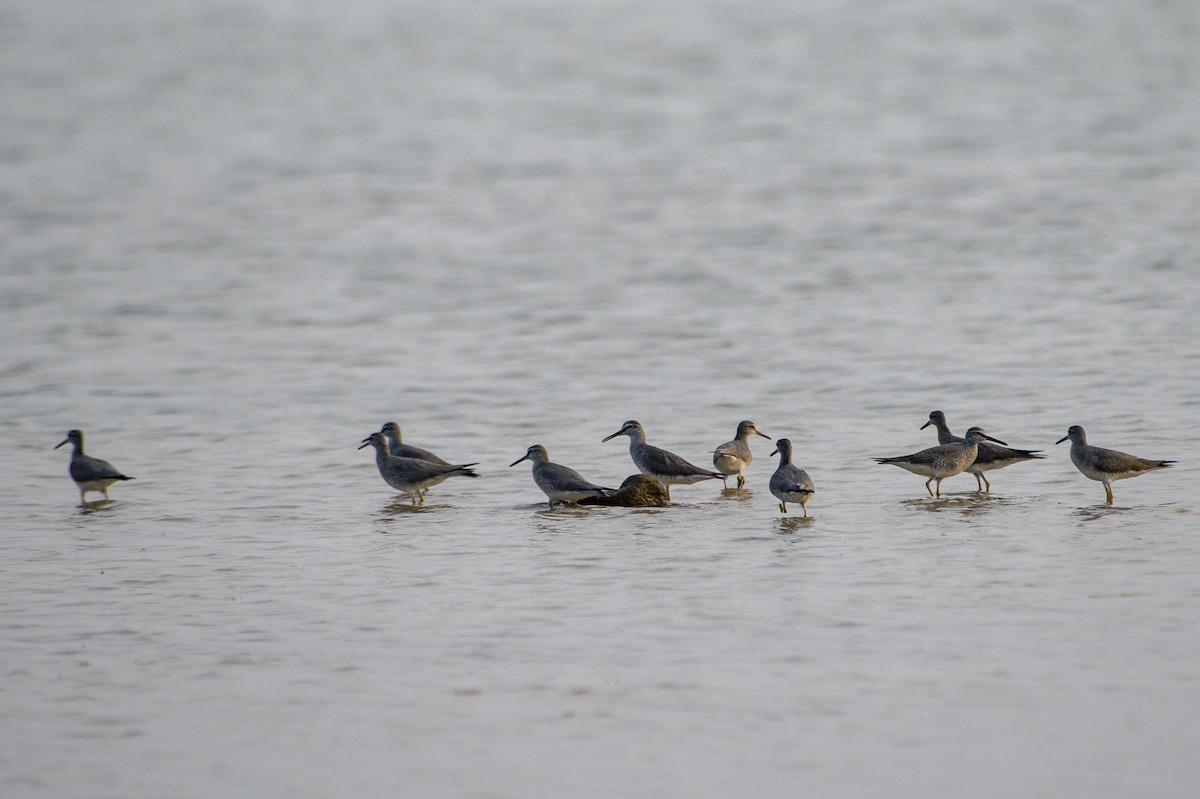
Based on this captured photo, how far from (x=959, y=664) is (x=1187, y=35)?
149 ft

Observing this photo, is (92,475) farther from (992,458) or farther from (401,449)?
(992,458)

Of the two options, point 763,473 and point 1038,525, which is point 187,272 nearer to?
point 763,473

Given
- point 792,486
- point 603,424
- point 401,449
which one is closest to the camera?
point 792,486

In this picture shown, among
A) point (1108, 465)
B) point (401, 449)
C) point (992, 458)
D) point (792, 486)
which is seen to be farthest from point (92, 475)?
point (1108, 465)

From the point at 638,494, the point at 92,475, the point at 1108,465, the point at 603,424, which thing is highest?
the point at 603,424

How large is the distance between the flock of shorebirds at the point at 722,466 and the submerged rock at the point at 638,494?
6cm

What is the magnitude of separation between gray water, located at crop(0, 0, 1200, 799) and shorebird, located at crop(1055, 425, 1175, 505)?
0.74 ft

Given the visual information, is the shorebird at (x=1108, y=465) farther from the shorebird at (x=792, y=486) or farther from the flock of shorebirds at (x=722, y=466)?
the shorebird at (x=792, y=486)

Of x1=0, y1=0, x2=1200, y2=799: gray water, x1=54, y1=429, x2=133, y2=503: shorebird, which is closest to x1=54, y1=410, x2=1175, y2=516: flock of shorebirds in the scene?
x1=54, y1=429, x2=133, y2=503: shorebird

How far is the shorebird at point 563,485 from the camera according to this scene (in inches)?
572

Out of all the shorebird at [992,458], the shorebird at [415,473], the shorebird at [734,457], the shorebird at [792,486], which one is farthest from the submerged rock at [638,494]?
the shorebird at [992,458]

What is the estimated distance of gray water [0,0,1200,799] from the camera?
8.68 m

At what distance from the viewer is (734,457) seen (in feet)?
50.6

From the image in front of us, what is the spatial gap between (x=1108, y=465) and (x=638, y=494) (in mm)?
4096
